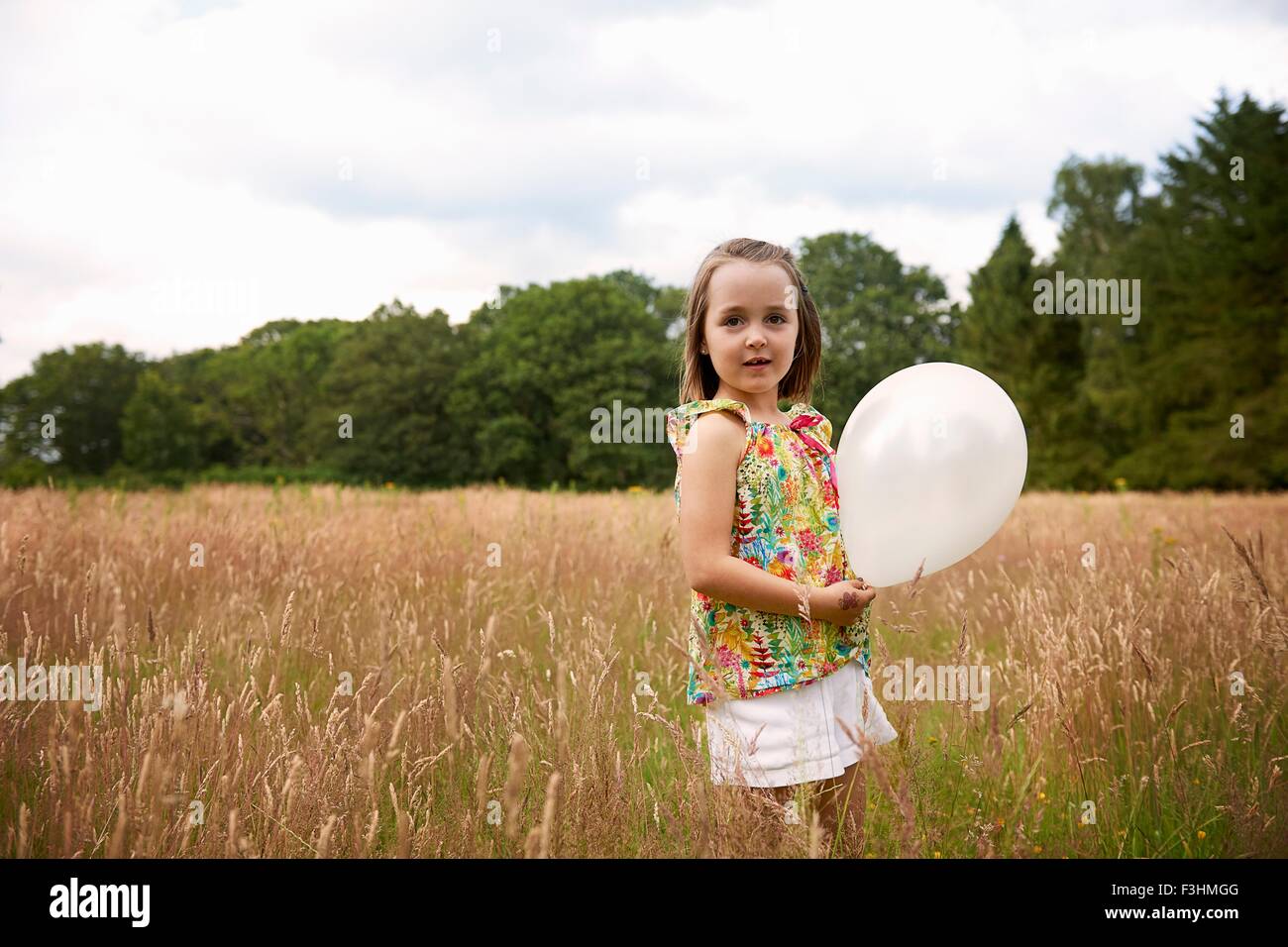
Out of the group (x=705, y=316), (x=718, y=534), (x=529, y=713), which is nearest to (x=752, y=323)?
(x=705, y=316)

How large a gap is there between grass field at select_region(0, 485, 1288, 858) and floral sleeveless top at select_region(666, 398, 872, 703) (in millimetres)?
124

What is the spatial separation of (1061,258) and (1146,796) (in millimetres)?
32779

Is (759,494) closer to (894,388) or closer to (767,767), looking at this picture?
(894,388)

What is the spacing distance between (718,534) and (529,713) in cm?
118

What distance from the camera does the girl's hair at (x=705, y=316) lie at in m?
1.79

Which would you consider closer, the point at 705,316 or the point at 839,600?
the point at 839,600

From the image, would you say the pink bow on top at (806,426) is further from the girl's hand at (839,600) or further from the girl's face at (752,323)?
the girl's hand at (839,600)

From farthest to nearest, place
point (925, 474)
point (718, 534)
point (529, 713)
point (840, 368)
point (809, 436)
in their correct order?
1. point (840, 368)
2. point (529, 713)
3. point (809, 436)
4. point (925, 474)
5. point (718, 534)

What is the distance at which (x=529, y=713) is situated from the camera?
2422 millimetres

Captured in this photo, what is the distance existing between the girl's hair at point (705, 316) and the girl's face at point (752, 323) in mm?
52

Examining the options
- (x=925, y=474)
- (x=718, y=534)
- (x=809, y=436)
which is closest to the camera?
(x=718, y=534)

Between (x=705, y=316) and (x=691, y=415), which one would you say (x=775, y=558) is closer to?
(x=691, y=415)
